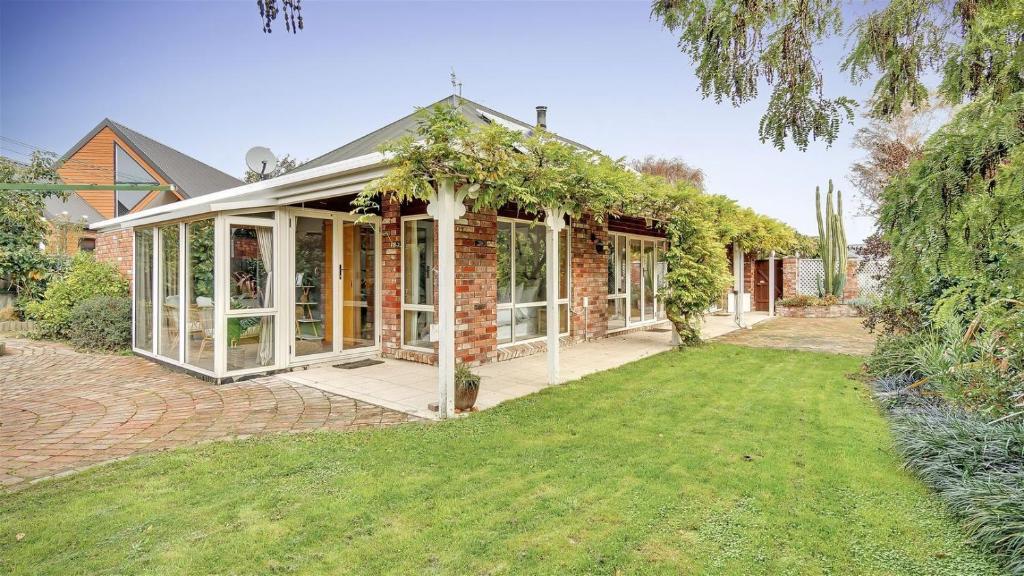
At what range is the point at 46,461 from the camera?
3754mm

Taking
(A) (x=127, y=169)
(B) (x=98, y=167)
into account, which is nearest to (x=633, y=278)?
(A) (x=127, y=169)

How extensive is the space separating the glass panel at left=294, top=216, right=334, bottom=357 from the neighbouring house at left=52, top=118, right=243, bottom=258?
37.1 feet

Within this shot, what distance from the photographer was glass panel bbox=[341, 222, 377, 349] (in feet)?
24.6

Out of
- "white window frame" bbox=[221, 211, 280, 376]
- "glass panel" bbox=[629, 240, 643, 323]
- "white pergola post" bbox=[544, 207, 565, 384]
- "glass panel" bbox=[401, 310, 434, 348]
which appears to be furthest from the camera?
"glass panel" bbox=[629, 240, 643, 323]

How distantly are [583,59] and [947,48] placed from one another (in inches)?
188

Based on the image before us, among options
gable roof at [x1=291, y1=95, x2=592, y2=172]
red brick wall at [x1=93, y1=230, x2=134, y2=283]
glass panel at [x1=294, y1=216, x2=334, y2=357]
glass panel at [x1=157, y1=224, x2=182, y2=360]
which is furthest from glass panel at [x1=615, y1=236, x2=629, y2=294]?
red brick wall at [x1=93, y1=230, x2=134, y2=283]

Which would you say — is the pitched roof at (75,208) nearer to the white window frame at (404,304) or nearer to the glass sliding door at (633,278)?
the white window frame at (404,304)

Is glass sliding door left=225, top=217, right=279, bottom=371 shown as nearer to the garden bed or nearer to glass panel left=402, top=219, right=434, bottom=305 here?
glass panel left=402, top=219, right=434, bottom=305

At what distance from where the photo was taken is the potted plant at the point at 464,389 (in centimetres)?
489

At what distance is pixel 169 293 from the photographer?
7.13 metres

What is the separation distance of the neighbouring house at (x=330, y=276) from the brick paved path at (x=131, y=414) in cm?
70

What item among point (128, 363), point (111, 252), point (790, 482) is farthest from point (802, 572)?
point (111, 252)

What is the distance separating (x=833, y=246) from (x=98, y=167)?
25.0 m

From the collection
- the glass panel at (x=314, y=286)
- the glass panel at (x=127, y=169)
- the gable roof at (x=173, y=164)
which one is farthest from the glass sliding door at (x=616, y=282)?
the glass panel at (x=127, y=169)
